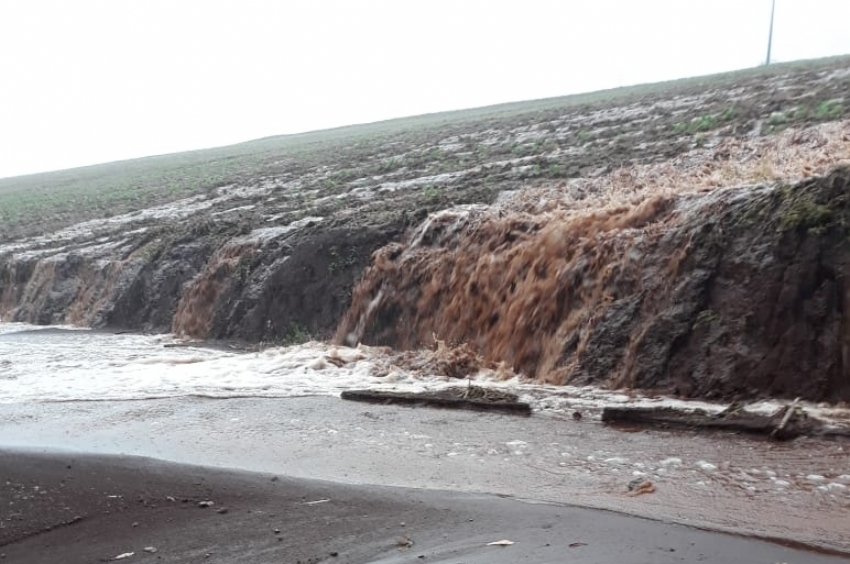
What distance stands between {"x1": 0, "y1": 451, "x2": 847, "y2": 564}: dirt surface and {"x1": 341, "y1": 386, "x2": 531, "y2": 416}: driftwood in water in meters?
2.92

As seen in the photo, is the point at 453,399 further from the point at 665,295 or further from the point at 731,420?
the point at 731,420

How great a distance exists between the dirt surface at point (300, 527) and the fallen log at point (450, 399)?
9.57 feet

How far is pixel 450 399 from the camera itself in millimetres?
9625

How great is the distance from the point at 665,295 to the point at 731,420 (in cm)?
236

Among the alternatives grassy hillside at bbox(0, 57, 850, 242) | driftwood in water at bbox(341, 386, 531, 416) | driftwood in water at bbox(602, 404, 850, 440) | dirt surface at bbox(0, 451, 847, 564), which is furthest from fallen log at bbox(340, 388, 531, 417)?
grassy hillside at bbox(0, 57, 850, 242)

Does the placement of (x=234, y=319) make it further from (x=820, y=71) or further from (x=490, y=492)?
(x=820, y=71)

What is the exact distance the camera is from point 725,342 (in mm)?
8969

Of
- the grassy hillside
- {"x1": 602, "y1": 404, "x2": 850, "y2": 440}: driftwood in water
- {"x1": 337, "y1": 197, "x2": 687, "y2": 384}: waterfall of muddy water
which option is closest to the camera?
{"x1": 602, "y1": 404, "x2": 850, "y2": 440}: driftwood in water

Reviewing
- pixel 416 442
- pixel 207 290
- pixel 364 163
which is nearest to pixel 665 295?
pixel 416 442

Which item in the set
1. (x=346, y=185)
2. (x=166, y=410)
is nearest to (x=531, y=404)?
(x=166, y=410)

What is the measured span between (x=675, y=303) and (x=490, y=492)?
424 centimetres

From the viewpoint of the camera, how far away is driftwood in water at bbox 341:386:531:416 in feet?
30.1

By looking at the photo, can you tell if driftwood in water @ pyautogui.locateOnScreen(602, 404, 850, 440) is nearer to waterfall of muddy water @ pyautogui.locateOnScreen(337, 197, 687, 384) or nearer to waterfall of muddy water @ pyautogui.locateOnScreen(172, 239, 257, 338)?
waterfall of muddy water @ pyautogui.locateOnScreen(337, 197, 687, 384)

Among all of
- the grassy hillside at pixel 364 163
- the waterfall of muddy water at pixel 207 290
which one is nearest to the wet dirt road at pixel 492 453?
the waterfall of muddy water at pixel 207 290
